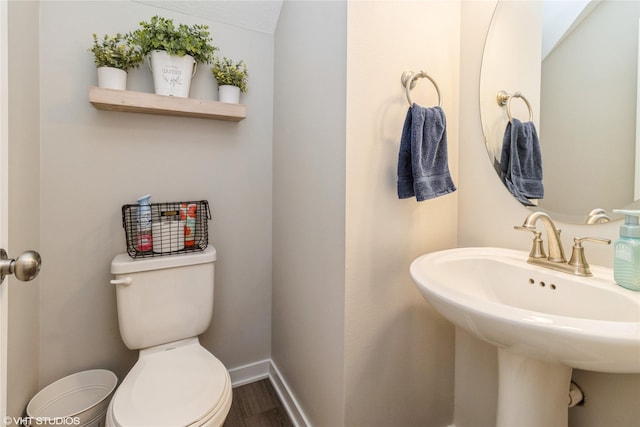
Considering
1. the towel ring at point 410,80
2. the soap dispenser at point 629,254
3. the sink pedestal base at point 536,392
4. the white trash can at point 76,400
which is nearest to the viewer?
the soap dispenser at point 629,254

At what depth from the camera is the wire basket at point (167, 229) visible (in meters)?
1.31

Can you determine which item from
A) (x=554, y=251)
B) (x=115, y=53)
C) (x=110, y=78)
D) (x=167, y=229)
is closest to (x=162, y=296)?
(x=167, y=229)

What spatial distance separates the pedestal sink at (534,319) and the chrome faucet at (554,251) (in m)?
0.02

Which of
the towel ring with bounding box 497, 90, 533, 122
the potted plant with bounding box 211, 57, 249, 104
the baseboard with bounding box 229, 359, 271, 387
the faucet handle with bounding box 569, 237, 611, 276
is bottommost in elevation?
the baseboard with bounding box 229, 359, 271, 387

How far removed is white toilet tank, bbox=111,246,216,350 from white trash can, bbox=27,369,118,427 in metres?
0.25

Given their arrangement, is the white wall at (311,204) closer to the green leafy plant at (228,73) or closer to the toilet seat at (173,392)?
the green leafy plant at (228,73)

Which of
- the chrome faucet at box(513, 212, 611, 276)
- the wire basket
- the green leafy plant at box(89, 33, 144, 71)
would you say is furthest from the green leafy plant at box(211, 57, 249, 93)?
the chrome faucet at box(513, 212, 611, 276)

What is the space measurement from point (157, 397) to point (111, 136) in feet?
3.63

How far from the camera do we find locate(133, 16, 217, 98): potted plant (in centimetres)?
126

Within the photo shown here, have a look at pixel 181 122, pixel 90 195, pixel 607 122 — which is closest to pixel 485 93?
pixel 607 122

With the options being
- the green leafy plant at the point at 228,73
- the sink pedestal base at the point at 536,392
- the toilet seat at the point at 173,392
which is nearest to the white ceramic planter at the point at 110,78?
the green leafy plant at the point at 228,73

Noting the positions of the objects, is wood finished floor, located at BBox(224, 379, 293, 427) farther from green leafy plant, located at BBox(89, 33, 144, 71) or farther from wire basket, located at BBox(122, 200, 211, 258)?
green leafy plant, located at BBox(89, 33, 144, 71)

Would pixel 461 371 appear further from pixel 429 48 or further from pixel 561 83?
pixel 429 48

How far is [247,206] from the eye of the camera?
1657 millimetres
